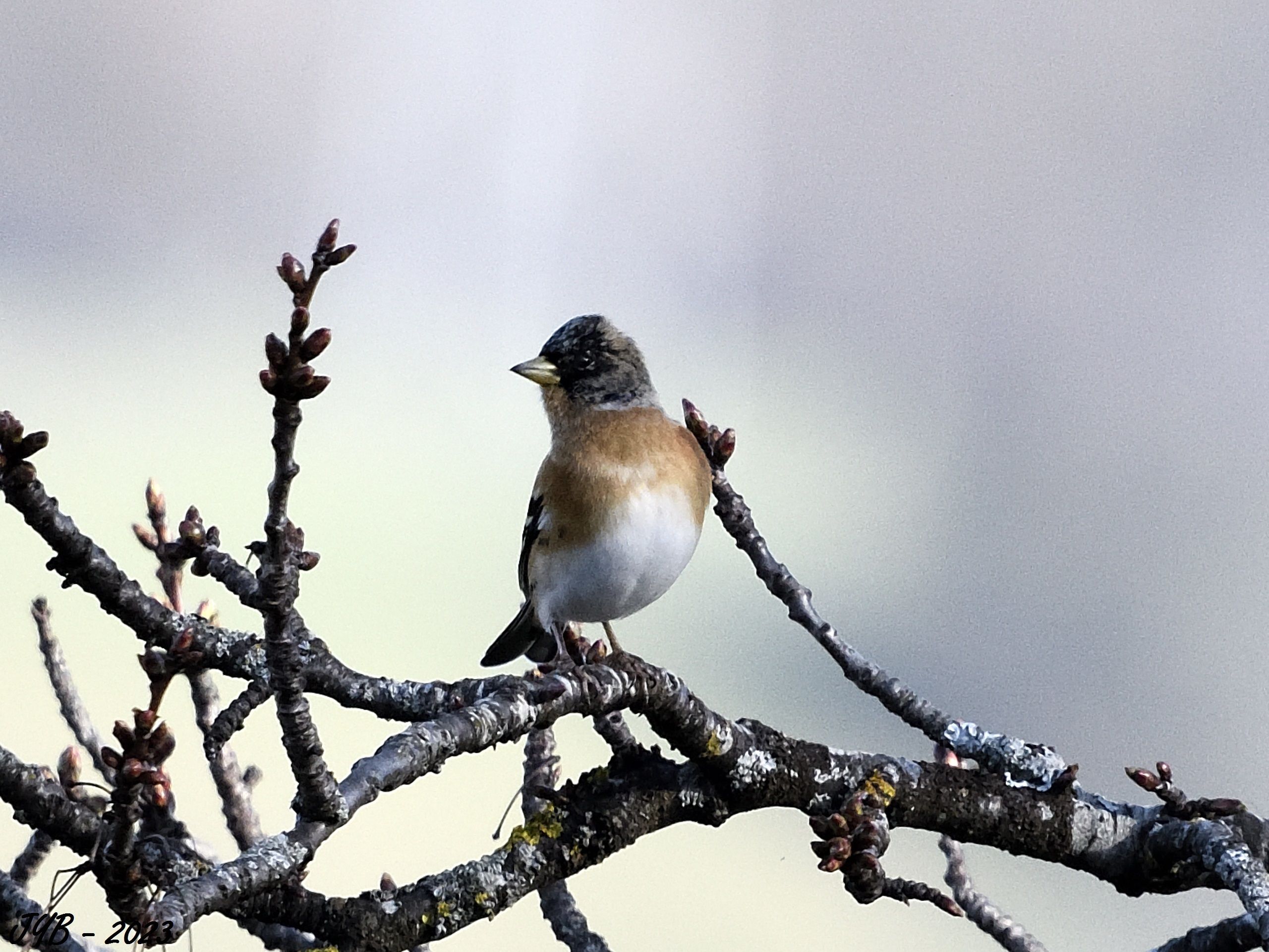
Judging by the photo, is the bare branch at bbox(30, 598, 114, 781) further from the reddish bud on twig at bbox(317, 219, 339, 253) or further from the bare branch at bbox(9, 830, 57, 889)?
the reddish bud on twig at bbox(317, 219, 339, 253)

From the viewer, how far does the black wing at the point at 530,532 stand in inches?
157

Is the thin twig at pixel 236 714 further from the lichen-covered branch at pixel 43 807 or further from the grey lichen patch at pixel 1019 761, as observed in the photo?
the grey lichen patch at pixel 1019 761

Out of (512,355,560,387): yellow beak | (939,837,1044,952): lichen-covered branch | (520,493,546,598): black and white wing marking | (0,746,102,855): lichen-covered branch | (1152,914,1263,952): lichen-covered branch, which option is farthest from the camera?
(512,355,560,387): yellow beak

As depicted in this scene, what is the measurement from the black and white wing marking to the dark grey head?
384 millimetres

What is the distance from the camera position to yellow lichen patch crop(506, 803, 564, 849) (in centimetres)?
252

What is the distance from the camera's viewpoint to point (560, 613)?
156 inches

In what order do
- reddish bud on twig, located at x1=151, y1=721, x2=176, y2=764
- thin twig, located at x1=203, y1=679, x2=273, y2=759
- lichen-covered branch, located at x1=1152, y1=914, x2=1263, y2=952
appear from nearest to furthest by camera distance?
reddish bud on twig, located at x1=151, y1=721, x2=176, y2=764 < lichen-covered branch, located at x1=1152, y1=914, x2=1263, y2=952 < thin twig, located at x1=203, y1=679, x2=273, y2=759

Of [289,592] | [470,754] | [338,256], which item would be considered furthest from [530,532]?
[338,256]

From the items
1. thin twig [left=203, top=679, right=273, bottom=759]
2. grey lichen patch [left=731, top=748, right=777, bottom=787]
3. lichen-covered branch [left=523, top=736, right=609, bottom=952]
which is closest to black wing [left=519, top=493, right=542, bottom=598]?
lichen-covered branch [left=523, top=736, right=609, bottom=952]

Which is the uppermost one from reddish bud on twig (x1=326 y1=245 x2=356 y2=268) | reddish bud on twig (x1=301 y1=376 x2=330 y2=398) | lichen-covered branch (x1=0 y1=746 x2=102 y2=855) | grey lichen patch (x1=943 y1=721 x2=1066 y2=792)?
grey lichen patch (x1=943 y1=721 x2=1066 y2=792)

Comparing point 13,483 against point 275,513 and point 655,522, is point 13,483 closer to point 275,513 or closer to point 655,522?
point 275,513

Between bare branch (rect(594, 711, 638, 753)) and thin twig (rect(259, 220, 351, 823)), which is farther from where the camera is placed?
bare branch (rect(594, 711, 638, 753))

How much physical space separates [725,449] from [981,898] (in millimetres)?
1305

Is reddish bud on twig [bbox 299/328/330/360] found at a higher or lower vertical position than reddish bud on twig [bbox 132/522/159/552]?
lower
